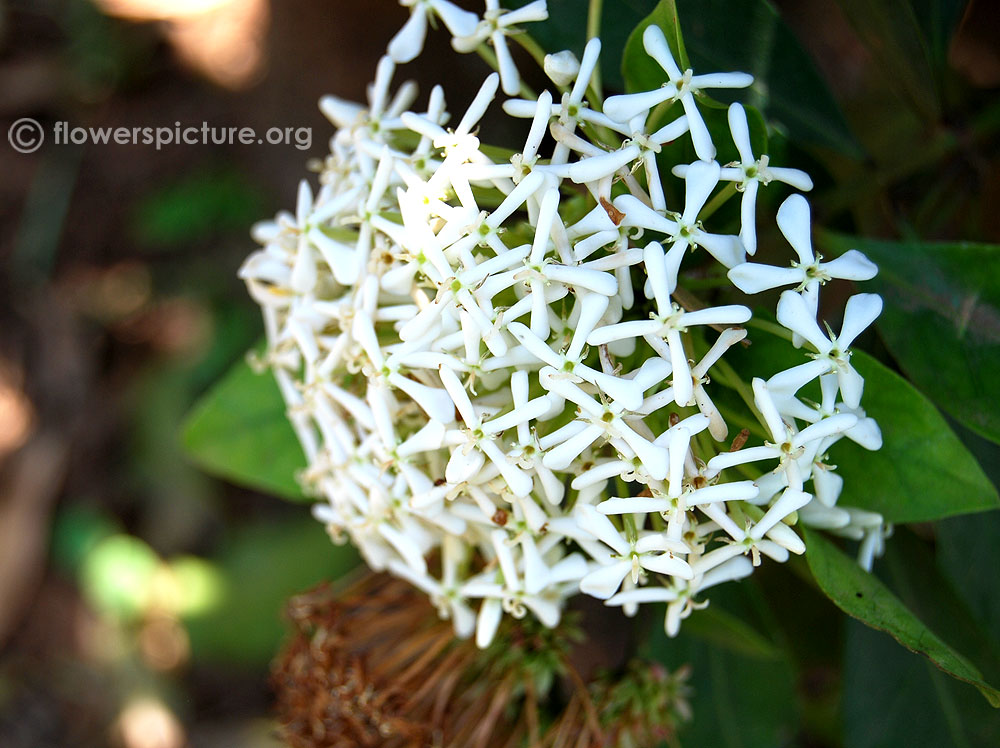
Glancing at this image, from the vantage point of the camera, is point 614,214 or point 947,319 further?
point 947,319

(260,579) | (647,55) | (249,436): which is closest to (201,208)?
(260,579)

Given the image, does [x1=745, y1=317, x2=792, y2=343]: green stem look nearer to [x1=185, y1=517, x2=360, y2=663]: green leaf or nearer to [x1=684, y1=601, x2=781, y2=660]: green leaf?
[x1=684, y1=601, x2=781, y2=660]: green leaf

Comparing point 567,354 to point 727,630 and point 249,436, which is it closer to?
point 727,630

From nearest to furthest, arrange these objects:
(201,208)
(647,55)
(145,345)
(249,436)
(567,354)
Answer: (567,354) → (647,55) → (249,436) → (201,208) → (145,345)

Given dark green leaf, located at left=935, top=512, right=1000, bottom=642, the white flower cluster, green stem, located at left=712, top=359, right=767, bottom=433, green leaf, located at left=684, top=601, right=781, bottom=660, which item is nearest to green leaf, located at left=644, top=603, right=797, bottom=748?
green leaf, located at left=684, top=601, right=781, bottom=660

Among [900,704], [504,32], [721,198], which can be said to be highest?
[504,32]

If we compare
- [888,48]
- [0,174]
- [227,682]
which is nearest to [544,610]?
[888,48]
